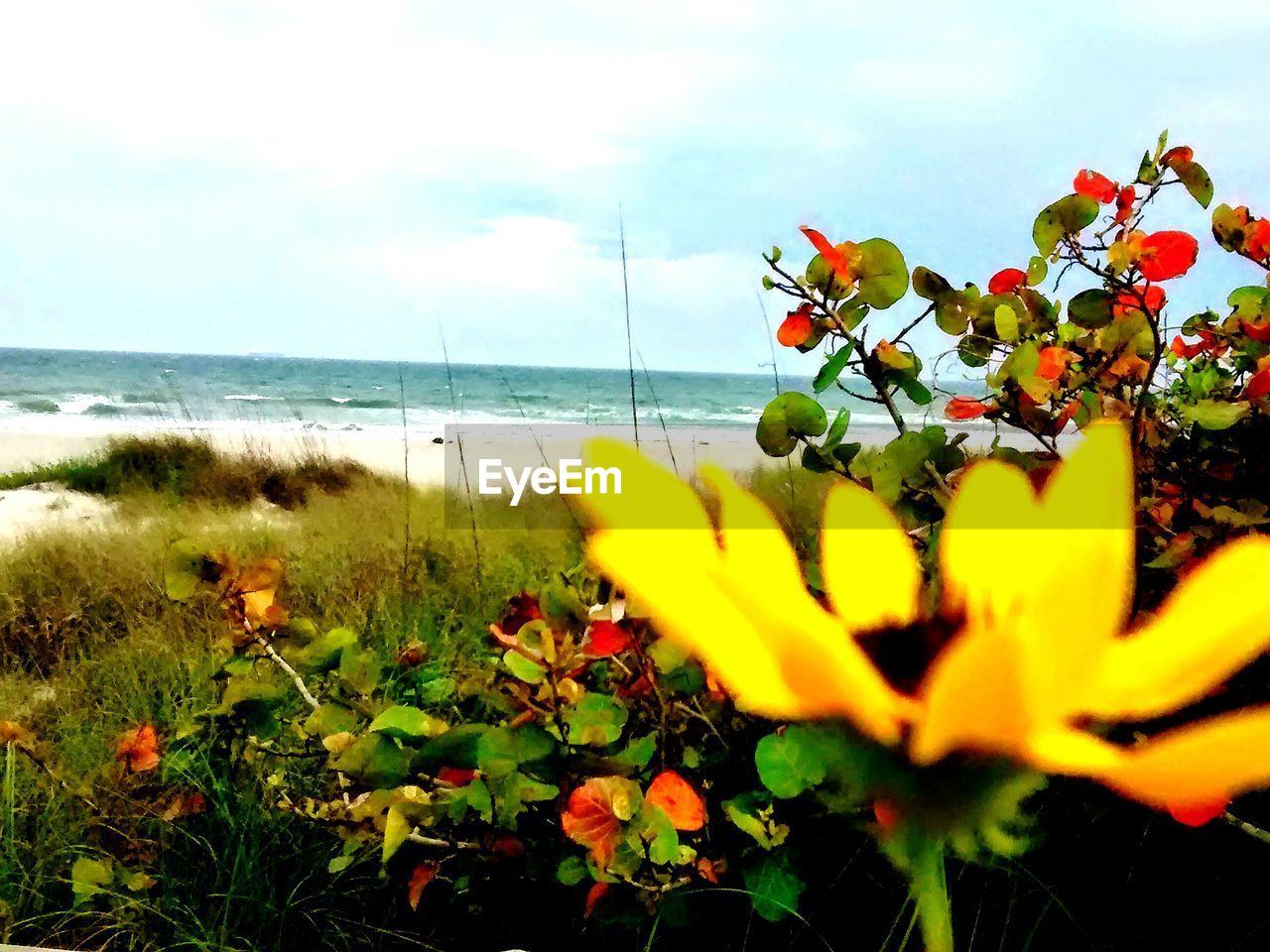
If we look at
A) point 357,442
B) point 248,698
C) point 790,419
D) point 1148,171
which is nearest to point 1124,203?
point 1148,171

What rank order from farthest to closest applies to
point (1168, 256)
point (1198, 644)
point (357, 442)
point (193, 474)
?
point (357, 442), point (193, 474), point (1168, 256), point (1198, 644)

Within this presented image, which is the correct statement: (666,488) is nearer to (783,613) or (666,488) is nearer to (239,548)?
(783,613)

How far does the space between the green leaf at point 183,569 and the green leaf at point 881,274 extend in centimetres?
62

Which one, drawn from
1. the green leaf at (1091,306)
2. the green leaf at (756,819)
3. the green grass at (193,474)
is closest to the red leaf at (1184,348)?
the green leaf at (1091,306)

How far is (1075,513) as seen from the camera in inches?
7.9

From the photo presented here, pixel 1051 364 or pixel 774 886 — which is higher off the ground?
pixel 1051 364

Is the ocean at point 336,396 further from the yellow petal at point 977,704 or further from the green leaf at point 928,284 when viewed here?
the yellow petal at point 977,704

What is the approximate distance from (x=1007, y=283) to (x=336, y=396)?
21090mm

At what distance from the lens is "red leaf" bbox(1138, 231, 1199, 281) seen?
30.1 inches

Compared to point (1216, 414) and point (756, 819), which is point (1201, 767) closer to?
point (756, 819)

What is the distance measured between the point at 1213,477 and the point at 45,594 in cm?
275

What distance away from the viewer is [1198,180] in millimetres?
854

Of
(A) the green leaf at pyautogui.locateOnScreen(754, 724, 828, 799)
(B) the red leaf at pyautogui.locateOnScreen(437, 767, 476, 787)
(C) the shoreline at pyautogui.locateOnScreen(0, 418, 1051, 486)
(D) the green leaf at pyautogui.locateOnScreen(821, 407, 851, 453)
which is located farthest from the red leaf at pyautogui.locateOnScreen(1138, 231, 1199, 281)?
(C) the shoreline at pyautogui.locateOnScreen(0, 418, 1051, 486)

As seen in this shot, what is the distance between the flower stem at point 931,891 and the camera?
230 millimetres
